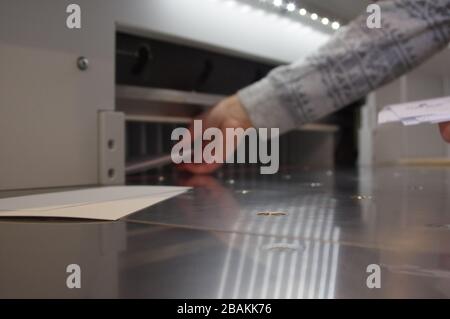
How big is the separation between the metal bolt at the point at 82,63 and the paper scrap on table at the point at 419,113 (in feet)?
1.90

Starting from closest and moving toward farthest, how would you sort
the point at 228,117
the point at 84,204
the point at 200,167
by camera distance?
the point at 84,204
the point at 228,117
the point at 200,167

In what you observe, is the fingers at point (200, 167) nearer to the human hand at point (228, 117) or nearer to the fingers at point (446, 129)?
the human hand at point (228, 117)

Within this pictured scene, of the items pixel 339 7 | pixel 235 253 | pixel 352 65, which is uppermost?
pixel 339 7

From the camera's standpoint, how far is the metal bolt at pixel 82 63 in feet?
3.01

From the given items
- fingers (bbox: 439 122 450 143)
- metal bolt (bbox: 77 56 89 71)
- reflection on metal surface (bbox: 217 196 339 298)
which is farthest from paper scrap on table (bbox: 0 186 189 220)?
fingers (bbox: 439 122 450 143)

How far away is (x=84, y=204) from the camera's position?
0.59 m

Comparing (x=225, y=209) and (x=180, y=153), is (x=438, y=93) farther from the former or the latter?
(x=225, y=209)

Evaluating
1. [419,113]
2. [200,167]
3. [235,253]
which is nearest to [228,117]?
[200,167]

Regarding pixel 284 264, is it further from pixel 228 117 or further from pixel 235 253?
pixel 228 117

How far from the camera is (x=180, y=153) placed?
123 cm

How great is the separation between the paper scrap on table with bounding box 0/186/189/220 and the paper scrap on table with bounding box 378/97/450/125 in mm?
372

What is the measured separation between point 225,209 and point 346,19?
498 mm

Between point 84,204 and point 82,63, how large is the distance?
1.40 ft

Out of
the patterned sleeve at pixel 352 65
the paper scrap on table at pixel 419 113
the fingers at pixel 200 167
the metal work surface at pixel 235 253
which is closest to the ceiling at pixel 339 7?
the patterned sleeve at pixel 352 65
